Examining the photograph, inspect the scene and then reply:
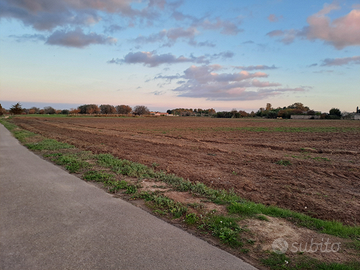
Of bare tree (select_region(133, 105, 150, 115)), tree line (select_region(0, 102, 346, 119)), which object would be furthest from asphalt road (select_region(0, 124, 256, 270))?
bare tree (select_region(133, 105, 150, 115))

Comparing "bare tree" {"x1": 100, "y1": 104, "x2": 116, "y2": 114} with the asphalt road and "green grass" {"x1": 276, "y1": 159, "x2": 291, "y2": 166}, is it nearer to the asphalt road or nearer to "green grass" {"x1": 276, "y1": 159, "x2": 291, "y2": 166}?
"green grass" {"x1": 276, "y1": 159, "x2": 291, "y2": 166}

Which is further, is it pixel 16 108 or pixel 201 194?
pixel 16 108

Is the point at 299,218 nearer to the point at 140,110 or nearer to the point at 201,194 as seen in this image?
the point at 201,194

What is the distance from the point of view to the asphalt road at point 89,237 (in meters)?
3.48

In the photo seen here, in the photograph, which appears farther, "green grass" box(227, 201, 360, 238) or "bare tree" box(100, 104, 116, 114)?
"bare tree" box(100, 104, 116, 114)

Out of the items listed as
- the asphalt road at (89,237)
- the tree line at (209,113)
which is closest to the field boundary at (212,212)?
the asphalt road at (89,237)

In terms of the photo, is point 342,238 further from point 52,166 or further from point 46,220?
point 52,166

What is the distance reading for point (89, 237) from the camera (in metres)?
4.19

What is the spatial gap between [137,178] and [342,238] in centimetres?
590

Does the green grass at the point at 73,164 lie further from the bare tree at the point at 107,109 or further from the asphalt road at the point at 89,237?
the bare tree at the point at 107,109

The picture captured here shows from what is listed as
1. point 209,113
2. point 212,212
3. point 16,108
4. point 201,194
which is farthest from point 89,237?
point 209,113

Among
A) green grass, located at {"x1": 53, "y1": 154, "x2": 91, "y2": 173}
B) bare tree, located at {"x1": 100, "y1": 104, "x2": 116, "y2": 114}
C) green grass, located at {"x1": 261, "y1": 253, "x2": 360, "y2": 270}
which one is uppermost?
bare tree, located at {"x1": 100, "y1": 104, "x2": 116, "y2": 114}

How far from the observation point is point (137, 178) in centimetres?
829

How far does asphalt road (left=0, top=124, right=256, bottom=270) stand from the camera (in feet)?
11.4
